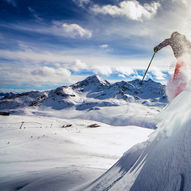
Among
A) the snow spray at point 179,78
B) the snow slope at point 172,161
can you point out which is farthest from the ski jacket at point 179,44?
the snow slope at point 172,161

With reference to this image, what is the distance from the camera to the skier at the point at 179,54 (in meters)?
4.09

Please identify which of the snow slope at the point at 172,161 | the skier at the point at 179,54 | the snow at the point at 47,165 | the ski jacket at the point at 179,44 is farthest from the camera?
the ski jacket at the point at 179,44

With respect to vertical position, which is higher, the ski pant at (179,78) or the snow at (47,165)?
the ski pant at (179,78)

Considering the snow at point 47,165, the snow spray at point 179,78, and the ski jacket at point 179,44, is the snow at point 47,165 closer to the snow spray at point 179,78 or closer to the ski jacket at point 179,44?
the snow spray at point 179,78

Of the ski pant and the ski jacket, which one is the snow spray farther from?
the ski jacket

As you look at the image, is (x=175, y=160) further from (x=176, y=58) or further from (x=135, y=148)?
(x=176, y=58)

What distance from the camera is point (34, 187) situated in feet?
12.2

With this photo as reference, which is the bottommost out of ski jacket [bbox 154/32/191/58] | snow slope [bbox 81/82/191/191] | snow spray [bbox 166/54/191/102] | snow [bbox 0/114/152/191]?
snow [bbox 0/114/152/191]

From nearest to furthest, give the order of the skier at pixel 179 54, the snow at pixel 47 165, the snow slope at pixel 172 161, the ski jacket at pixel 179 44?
the snow slope at pixel 172 161, the snow at pixel 47 165, the skier at pixel 179 54, the ski jacket at pixel 179 44

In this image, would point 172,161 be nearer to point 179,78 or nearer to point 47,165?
point 179,78

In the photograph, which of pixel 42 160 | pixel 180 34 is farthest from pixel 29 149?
pixel 180 34

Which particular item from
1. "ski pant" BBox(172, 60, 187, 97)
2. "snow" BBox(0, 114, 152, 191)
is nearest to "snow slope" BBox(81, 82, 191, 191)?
"ski pant" BBox(172, 60, 187, 97)

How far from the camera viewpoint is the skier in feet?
13.4

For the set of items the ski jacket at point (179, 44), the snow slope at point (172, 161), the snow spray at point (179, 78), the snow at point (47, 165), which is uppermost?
the ski jacket at point (179, 44)
